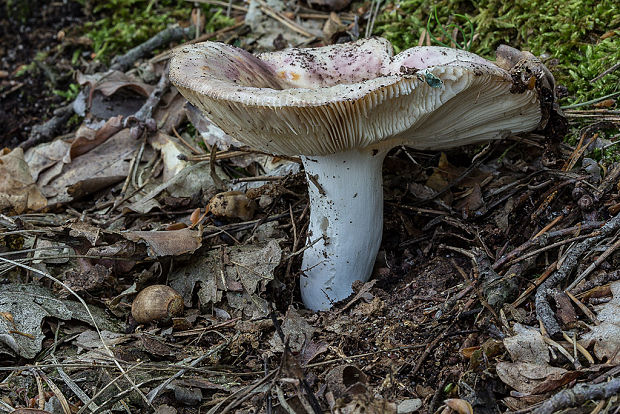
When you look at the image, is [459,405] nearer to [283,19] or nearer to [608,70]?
[608,70]

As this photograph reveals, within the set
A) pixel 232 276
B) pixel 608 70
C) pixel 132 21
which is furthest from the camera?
pixel 132 21

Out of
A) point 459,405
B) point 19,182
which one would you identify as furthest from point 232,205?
point 459,405

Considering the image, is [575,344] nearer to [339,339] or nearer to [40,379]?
[339,339]

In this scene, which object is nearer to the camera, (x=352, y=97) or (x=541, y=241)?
(x=352, y=97)

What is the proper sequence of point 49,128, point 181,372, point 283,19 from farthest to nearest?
1. point 283,19
2. point 49,128
3. point 181,372

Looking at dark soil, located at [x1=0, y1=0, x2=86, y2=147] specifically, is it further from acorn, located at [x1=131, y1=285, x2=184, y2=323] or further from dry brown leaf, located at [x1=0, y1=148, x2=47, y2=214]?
acorn, located at [x1=131, y1=285, x2=184, y2=323]

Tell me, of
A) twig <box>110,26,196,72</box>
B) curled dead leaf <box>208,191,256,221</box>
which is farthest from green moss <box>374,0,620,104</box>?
twig <box>110,26,196,72</box>

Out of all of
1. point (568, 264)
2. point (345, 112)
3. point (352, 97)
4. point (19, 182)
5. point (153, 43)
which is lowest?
point (19, 182)
